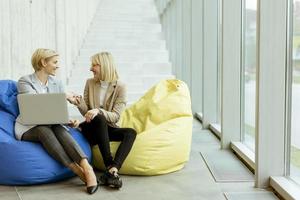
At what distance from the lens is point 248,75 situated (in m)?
4.60

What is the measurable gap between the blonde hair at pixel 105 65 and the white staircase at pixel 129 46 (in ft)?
12.1

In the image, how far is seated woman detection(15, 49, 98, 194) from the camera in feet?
11.4

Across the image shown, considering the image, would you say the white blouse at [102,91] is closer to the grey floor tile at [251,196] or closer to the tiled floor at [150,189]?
the tiled floor at [150,189]

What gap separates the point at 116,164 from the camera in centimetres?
363

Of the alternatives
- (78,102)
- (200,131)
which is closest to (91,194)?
(78,102)

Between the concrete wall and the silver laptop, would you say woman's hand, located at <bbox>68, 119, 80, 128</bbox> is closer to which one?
the silver laptop

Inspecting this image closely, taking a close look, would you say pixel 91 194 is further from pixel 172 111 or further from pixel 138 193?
pixel 172 111

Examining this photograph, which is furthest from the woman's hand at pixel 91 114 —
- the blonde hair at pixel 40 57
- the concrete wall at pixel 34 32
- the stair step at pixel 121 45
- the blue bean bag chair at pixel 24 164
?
the stair step at pixel 121 45

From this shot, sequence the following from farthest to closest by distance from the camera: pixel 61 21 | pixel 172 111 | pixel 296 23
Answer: pixel 61 21
pixel 172 111
pixel 296 23

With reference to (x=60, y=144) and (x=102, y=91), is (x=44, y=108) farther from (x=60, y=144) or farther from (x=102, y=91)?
(x=102, y=91)

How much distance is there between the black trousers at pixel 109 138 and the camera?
3662 millimetres

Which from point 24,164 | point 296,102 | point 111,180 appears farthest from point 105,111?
point 296,102

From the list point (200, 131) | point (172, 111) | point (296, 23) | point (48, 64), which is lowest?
point (200, 131)

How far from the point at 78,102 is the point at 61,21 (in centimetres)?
403
